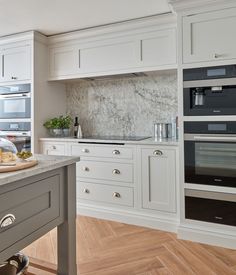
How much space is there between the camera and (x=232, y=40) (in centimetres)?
225

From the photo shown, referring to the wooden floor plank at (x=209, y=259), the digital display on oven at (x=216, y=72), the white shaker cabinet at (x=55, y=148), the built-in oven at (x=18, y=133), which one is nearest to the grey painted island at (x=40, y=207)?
the wooden floor plank at (x=209, y=259)

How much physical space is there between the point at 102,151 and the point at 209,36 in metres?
1.64

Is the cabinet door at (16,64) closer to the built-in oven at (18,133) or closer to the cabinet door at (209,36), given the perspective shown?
the built-in oven at (18,133)

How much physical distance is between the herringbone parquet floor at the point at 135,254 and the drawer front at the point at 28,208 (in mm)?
582

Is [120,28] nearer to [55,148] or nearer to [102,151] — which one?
[102,151]

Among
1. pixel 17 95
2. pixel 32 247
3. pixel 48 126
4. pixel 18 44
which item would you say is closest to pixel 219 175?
pixel 32 247

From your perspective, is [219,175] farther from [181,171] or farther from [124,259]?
[124,259]

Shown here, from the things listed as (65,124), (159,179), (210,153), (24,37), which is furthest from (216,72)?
(24,37)

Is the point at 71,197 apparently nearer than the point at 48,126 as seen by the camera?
Yes

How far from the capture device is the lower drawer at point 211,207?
90.9 inches

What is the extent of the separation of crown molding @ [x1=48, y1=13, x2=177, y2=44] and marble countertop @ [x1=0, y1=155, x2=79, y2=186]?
80.3 inches

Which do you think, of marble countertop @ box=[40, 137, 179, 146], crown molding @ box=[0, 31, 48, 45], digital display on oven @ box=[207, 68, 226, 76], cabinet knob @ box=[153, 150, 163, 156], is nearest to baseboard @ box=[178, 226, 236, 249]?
cabinet knob @ box=[153, 150, 163, 156]

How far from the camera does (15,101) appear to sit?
3418 mm

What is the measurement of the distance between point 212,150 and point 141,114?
1.23 metres
